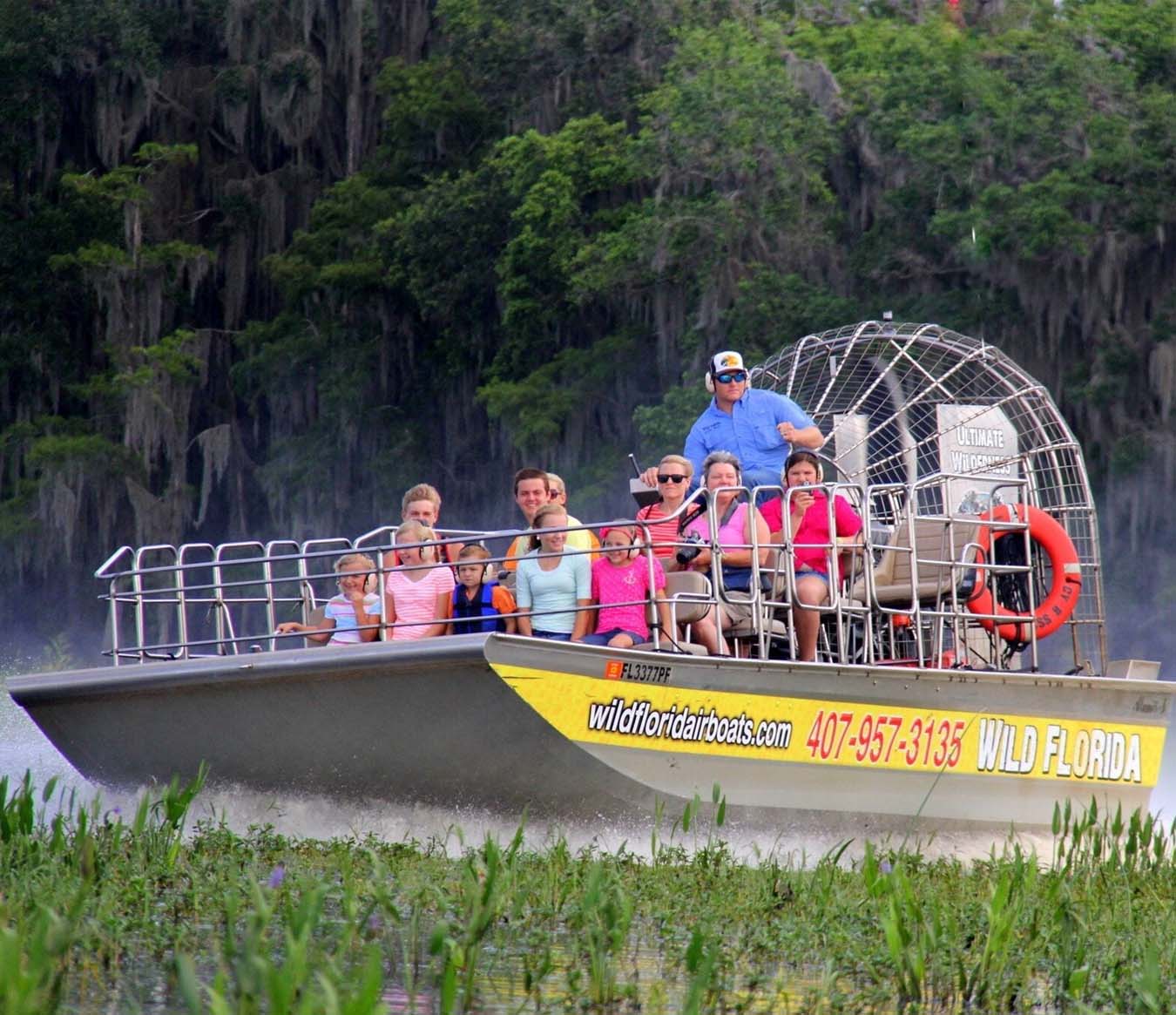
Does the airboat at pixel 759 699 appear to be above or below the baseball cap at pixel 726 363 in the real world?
below

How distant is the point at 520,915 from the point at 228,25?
33835 mm

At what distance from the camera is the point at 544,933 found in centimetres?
619

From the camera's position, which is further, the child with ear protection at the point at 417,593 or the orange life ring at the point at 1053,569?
the orange life ring at the point at 1053,569

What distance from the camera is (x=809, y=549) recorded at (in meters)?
10.5

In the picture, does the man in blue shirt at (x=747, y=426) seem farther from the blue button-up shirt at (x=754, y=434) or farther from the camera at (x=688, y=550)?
the camera at (x=688, y=550)

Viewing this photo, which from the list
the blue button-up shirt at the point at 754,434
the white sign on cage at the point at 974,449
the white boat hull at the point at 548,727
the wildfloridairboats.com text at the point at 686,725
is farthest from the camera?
the white sign on cage at the point at 974,449

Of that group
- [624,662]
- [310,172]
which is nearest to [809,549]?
[624,662]

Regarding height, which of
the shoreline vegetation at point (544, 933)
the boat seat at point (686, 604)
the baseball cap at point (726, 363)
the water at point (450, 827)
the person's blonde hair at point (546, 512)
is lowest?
the shoreline vegetation at point (544, 933)

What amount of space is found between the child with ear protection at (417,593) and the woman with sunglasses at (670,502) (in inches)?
41.9

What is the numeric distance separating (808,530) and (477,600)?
185cm

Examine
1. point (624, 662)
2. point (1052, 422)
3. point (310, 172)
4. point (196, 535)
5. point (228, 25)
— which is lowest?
point (624, 662)

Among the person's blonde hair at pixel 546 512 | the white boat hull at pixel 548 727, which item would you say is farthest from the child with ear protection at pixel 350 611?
the person's blonde hair at pixel 546 512

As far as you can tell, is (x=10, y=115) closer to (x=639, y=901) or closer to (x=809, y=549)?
(x=809, y=549)

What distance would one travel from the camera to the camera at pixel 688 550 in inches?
389
